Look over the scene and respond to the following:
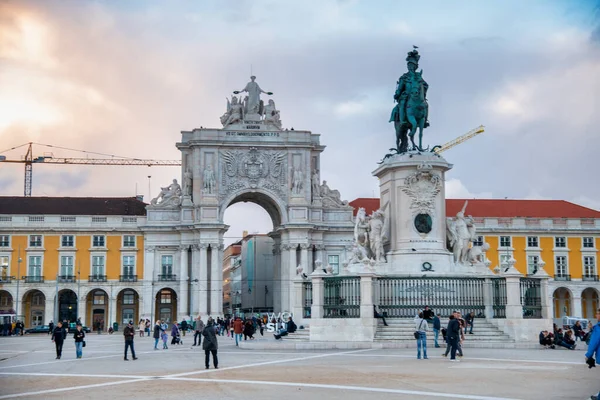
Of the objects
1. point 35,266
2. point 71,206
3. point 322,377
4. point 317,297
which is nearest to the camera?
point 322,377

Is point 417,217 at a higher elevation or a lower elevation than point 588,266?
lower

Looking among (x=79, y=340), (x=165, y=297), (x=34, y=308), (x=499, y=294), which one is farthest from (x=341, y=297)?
(x=34, y=308)

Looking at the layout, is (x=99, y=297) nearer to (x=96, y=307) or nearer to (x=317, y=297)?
(x=96, y=307)

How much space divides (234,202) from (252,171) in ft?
13.8

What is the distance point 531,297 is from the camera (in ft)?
97.9

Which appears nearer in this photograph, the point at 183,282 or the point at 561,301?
the point at 183,282

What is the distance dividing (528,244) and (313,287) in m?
56.7

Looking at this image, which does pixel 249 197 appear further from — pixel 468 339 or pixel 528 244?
pixel 468 339

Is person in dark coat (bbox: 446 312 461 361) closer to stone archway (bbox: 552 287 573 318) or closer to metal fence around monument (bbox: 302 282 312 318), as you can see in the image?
metal fence around monument (bbox: 302 282 312 318)

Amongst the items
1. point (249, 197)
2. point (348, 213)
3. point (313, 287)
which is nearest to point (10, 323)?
point (249, 197)

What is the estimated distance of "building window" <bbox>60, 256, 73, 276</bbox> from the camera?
269 ft

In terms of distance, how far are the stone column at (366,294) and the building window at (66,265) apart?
58625 mm

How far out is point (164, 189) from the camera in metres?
A: 83.7

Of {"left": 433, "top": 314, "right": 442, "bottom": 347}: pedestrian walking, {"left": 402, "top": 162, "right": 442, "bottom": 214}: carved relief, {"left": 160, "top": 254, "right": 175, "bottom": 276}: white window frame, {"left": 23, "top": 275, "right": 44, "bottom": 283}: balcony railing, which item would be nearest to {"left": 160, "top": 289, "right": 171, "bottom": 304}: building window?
{"left": 160, "top": 254, "right": 175, "bottom": 276}: white window frame
